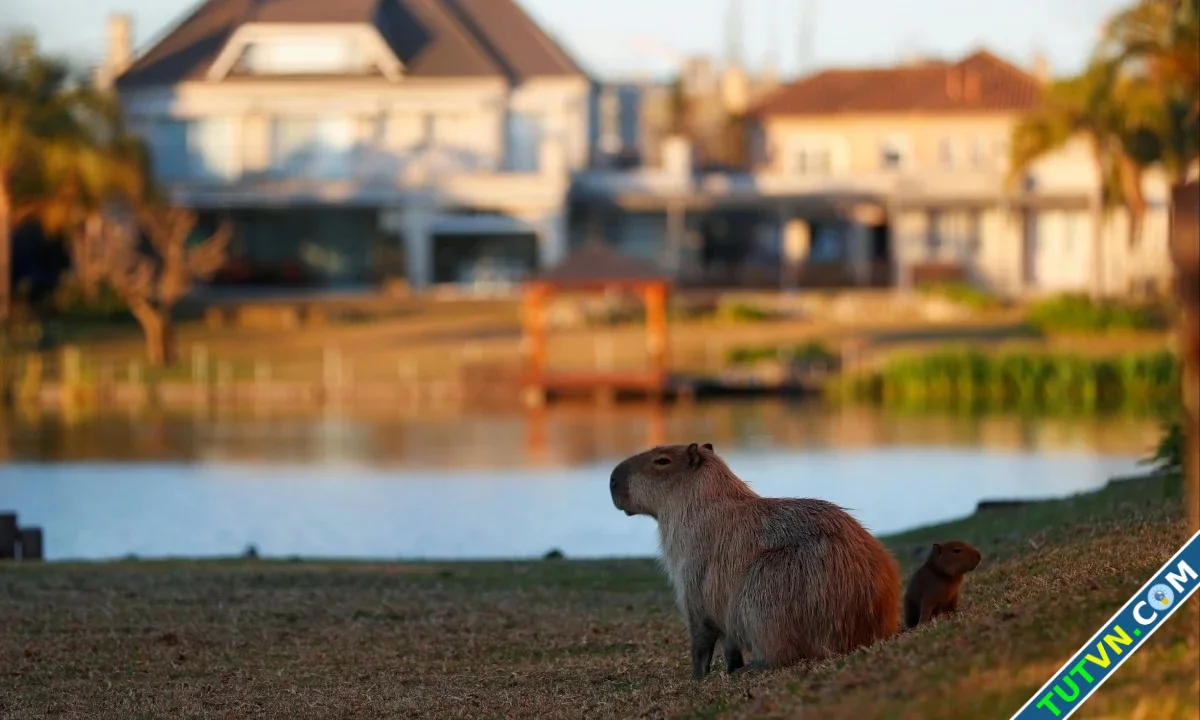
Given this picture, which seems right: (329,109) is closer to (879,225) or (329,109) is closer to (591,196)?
(591,196)

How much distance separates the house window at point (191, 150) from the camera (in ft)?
217

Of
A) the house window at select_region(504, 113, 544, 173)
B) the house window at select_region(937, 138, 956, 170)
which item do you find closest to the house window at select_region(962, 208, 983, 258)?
the house window at select_region(937, 138, 956, 170)

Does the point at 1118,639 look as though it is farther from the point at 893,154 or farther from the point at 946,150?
the point at 893,154

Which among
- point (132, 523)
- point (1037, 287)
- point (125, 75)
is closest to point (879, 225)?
point (1037, 287)

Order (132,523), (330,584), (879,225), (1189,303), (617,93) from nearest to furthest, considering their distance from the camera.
Result: (1189,303), (330,584), (132,523), (879,225), (617,93)

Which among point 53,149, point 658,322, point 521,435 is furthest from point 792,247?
point 521,435

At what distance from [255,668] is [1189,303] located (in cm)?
598

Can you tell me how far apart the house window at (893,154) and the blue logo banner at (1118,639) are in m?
64.3

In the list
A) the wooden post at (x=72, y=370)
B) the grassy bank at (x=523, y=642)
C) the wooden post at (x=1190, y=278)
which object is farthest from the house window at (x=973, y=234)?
the wooden post at (x=1190, y=278)

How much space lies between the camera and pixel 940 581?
10242mm

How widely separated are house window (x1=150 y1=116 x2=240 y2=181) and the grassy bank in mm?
50890

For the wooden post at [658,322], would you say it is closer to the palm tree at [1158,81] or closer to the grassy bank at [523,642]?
the palm tree at [1158,81]

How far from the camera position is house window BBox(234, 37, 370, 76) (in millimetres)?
65688

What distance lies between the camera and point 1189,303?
6969mm
